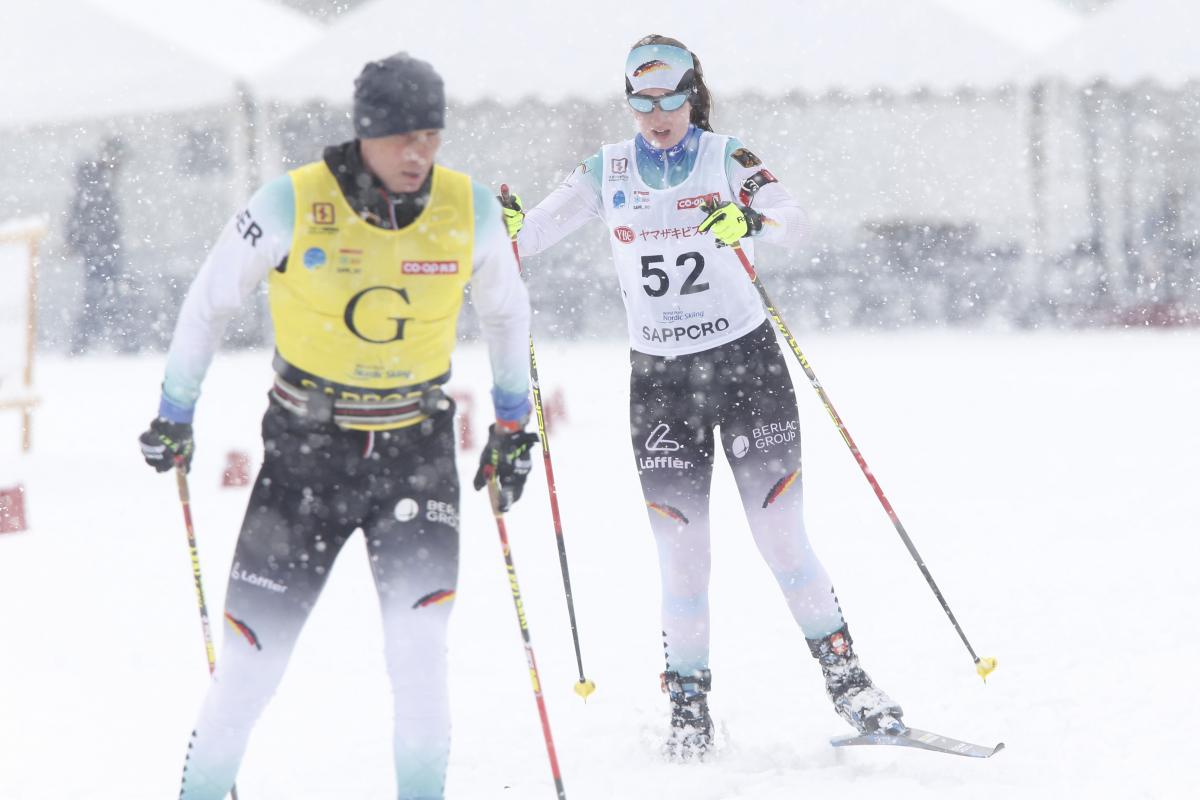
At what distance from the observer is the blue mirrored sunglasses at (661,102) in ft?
14.3

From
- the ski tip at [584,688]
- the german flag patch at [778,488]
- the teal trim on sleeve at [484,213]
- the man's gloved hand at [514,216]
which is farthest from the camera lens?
the ski tip at [584,688]

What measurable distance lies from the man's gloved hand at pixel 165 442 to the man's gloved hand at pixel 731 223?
173 cm

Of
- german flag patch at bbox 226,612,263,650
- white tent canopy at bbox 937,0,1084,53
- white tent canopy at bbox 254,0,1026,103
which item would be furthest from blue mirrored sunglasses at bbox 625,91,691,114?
white tent canopy at bbox 937,0,1084,53

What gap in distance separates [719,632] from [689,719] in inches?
63.9

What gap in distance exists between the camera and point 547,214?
471 centimetres

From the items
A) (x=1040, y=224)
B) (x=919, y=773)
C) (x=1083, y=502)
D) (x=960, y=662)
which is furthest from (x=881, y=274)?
(x=919, y=773)

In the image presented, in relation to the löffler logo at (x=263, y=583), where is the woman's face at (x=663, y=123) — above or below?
above

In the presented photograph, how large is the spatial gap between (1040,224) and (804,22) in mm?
4356

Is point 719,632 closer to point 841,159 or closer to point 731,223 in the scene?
point 731,223

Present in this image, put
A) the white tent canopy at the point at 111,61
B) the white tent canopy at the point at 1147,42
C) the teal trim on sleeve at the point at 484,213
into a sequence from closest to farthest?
1. the teal trim on sleeve at the point at 484,213
2. the white tent canopy at the point at 111,61
3. the white tent canopy at the point at 1147,42

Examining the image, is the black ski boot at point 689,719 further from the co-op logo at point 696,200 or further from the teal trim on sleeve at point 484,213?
the teal trim on sleeve at point 484,213

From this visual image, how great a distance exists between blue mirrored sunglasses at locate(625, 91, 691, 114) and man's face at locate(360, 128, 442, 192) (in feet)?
4.34

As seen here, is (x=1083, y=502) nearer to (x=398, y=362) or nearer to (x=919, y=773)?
(x=919, y=773)

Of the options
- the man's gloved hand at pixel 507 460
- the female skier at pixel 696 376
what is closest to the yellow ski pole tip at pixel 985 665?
the female skier at pixel 696 376
